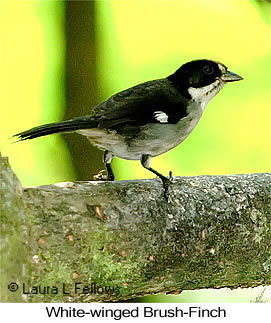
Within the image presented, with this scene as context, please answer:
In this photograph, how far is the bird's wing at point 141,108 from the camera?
203 cm

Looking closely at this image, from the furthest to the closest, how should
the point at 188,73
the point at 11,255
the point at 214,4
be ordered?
the point at 214,4
the point at 188,73
the point at 11,255

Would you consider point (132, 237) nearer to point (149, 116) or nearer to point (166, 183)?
point (166, 183)

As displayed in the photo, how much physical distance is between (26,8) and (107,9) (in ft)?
1.52

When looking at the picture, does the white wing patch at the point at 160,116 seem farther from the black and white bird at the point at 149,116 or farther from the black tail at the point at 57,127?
the black tail at the point at 57,127

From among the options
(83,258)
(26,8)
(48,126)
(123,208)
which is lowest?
(83,258)

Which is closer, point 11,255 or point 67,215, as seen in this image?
point 11,255

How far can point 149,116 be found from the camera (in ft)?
6.79

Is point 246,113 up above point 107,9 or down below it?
below

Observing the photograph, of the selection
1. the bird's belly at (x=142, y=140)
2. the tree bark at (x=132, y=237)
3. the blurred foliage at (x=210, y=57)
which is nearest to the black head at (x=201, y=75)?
the bird's belly at (x=142, y=140)

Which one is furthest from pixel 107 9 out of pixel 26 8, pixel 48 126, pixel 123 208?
pixel 123 208

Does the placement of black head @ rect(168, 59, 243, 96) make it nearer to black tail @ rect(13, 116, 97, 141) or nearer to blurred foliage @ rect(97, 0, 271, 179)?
black tail @ rect(13, 116, 97, 141)

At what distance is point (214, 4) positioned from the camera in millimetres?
3715

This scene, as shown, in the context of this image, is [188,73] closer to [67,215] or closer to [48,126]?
[48,126]

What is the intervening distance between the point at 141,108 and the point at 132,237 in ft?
1.70
